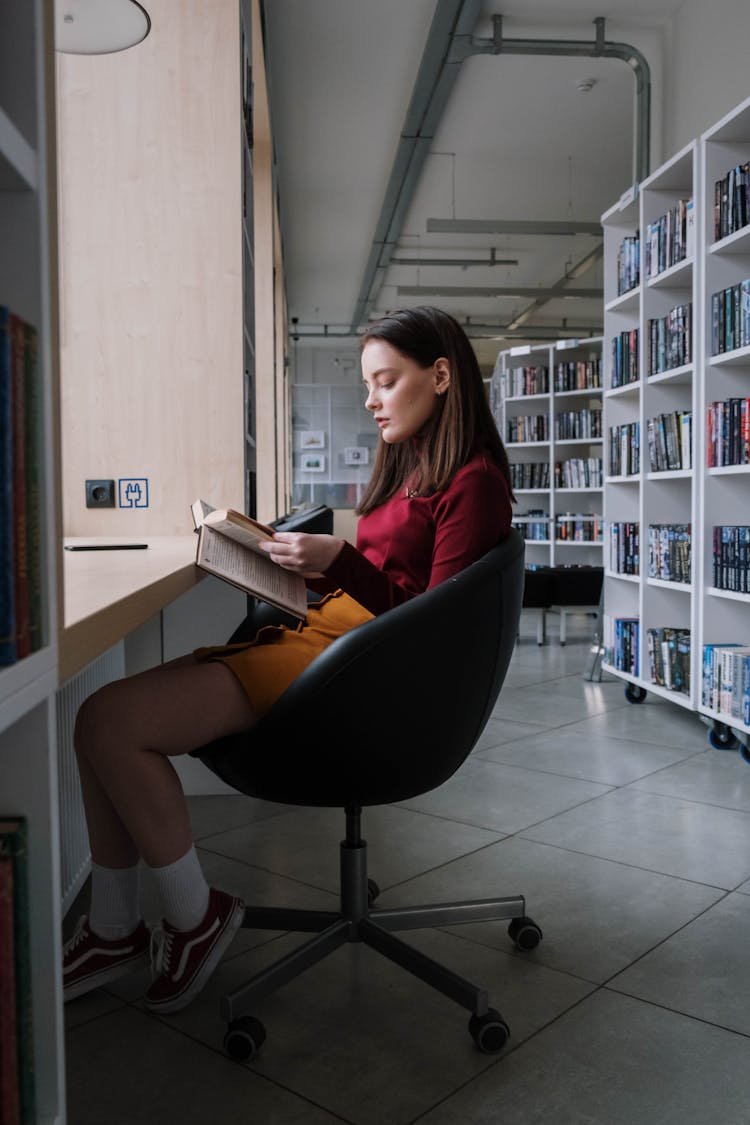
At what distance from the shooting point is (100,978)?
5.22 feet

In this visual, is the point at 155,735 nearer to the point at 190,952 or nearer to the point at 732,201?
the point at 190,952

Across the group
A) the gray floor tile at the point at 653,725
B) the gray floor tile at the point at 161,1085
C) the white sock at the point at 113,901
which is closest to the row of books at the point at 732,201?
the gray floor tile at the point at 653,725

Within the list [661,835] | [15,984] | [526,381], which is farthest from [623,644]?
[15,984]

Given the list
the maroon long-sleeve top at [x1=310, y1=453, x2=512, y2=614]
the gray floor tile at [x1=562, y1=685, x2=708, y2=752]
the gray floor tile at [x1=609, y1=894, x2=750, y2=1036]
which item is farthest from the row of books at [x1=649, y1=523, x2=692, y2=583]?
the maroon long-sleeve top at [x1=310, y1=453, x2=512, y2=614]

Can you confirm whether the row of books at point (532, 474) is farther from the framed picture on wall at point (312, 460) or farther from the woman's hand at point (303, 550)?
the framed picture on wall at point (312, 460)

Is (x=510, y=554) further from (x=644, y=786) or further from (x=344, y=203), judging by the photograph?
(x=344, y=203)

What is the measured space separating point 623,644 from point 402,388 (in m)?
2.84

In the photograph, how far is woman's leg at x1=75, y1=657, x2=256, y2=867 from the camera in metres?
1.40

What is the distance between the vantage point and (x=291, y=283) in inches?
439

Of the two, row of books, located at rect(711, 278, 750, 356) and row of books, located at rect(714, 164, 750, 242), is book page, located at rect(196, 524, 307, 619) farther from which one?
row of books, located at rect(714, 164, 750, 242)

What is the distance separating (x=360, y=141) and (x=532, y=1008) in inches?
258

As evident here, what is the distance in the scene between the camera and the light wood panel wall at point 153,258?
9.66ft

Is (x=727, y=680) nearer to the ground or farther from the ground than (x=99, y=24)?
nearer to the ground

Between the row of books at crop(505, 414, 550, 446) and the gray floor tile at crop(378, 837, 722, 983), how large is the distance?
5.20 metres
